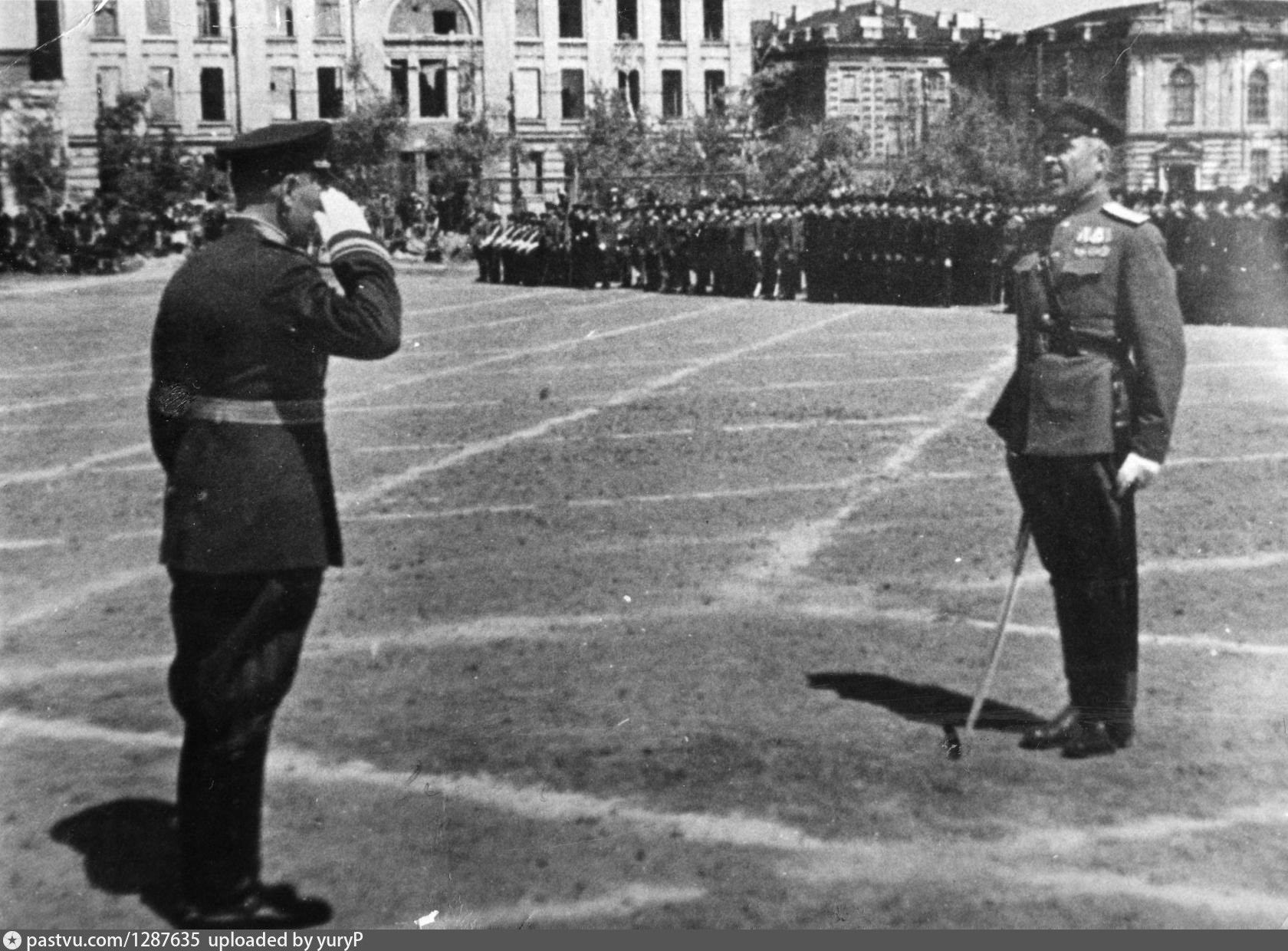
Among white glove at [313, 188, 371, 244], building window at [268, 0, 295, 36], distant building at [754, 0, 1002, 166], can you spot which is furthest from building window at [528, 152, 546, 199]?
white glove at [313, 188, 371, 244]

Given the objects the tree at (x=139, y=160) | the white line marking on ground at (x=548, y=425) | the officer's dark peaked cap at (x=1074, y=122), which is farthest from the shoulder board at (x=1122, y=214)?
the tree at (x=139, y=160)

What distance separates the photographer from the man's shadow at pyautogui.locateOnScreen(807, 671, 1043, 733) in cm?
575

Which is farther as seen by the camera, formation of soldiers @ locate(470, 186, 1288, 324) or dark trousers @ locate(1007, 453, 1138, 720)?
formation of soldiers @ locate(470, 186, 1288, 324)

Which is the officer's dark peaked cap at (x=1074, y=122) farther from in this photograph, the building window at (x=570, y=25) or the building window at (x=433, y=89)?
the building window at (x=433, y=89)

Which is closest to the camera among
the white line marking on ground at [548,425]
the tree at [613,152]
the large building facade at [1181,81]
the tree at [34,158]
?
the tree at [34,158]

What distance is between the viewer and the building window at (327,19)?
21.4ft

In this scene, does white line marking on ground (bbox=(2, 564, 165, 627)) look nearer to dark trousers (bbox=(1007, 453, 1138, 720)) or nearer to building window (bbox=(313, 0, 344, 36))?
building window (bbox=(313, 0, 344, 36))

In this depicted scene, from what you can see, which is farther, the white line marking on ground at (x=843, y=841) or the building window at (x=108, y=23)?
the building window at (x=108, y=23)

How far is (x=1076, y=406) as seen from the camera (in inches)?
216

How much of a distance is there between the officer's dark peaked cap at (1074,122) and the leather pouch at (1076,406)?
0.66 m

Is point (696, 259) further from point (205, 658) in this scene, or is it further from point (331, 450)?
point (205, 658)

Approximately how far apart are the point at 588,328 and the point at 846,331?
2.79 m

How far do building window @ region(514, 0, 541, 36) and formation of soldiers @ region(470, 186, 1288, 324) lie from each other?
5311 millimetres

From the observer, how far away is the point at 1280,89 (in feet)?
62.4
